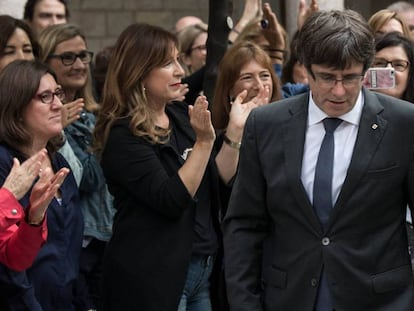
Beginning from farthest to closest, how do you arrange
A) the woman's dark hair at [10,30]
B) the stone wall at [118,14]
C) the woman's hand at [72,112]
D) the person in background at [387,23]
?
the stone wall at [118,14]
the person in background at [387,23]
the woman's dark hair at [10,30]
the woman's hand at [72,112]

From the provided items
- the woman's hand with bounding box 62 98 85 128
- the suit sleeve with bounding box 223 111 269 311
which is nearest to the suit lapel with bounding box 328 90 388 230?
the suit sleeve with bounding box 223 111 269 311

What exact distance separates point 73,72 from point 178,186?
1640mm

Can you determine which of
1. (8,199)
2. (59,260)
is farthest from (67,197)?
(8,199)

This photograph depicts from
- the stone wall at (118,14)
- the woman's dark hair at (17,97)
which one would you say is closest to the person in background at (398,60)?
the woman's dark hair at (17,97)

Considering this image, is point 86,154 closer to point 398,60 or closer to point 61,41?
point 61,41

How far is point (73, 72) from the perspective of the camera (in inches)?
235

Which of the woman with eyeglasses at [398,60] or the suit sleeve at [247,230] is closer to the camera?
the suit sleeve at [247,230]

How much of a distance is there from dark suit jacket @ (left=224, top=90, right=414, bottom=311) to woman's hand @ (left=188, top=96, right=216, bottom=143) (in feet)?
2.88

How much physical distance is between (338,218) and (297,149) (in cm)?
30

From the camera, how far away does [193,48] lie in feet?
24.2

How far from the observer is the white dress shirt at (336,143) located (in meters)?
3.57

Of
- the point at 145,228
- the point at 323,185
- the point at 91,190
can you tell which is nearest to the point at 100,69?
the point at 91,190

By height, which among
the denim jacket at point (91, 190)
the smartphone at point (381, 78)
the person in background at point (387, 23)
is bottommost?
the denim jacket at point (91, 190)

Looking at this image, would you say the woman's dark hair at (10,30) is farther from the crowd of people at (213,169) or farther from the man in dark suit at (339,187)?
the man in dark suit at (339,187)
